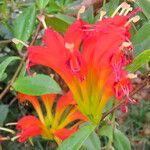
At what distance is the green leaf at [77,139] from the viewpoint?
0.93m

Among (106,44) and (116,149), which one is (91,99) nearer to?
(106,44)

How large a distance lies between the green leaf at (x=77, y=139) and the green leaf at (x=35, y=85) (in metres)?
0.09

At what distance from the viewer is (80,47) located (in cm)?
95

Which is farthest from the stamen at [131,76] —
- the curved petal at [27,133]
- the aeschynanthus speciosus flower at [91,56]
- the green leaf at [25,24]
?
the green leaf at [25,24]

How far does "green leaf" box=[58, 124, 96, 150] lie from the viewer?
929mm

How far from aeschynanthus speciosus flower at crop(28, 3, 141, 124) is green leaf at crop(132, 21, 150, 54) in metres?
0.08

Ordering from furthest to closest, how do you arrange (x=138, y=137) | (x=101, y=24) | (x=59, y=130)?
(x=138, y=137)
(x=59, y=130)
(x=101, y=24)

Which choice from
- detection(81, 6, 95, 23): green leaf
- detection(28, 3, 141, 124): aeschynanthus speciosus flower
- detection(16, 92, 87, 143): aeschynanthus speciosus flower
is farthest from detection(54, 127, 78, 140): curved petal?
detection(81, 6, 95, 23): green leaf

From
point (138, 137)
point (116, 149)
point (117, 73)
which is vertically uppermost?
point (117, 73)

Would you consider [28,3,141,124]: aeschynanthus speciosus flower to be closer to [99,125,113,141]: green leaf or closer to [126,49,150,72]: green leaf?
[126,49,150,72]: green leaf

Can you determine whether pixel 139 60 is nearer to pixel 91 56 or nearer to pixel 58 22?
pixel 91 56

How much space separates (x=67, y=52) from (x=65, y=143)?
0.16m

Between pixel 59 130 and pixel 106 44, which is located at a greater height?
pixel 106 44

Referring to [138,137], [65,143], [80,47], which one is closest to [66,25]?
[80,47]
